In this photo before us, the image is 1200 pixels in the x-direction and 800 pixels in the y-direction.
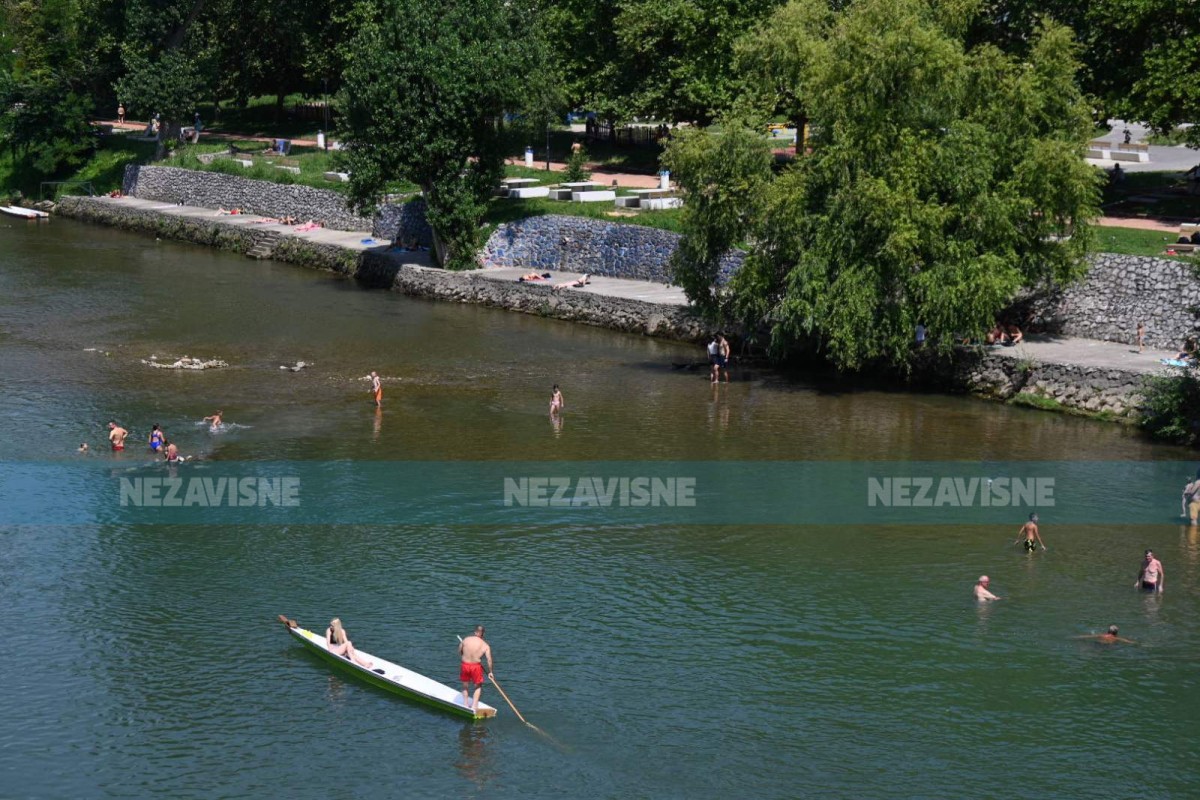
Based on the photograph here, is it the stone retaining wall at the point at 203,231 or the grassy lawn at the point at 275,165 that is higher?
the grassy lawn at the point at 275,165

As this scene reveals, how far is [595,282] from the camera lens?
68.3 m

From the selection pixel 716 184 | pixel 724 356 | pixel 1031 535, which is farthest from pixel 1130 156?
pixel 1031 535

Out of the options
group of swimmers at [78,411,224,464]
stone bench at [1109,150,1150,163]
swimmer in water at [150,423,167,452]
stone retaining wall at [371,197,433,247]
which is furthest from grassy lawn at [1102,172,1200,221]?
swimmer in water at [150,423,167,452]

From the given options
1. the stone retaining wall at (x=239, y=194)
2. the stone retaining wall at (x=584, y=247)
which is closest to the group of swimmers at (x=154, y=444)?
the stone retaining wall at (x=584, y=247)

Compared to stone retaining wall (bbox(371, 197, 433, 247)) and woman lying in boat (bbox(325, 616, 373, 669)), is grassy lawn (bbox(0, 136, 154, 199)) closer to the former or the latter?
stone retaining wall (bbox(371, 197, 433, 247))

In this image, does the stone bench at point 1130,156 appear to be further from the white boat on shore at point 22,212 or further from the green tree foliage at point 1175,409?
the white boat on shore at point 22,212

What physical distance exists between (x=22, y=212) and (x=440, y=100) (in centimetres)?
4344

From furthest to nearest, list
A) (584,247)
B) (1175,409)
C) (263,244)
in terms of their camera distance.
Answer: (263,244)
(584,247)
(1175,409)

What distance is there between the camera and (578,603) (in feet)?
112

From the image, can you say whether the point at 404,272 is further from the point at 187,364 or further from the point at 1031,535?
the point at 1031,535

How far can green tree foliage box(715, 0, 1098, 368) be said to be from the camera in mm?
49781

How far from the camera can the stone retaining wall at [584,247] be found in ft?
221

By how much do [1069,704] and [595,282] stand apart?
42.1 metres

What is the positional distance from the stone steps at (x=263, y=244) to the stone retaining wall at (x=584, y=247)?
16.2 meters
